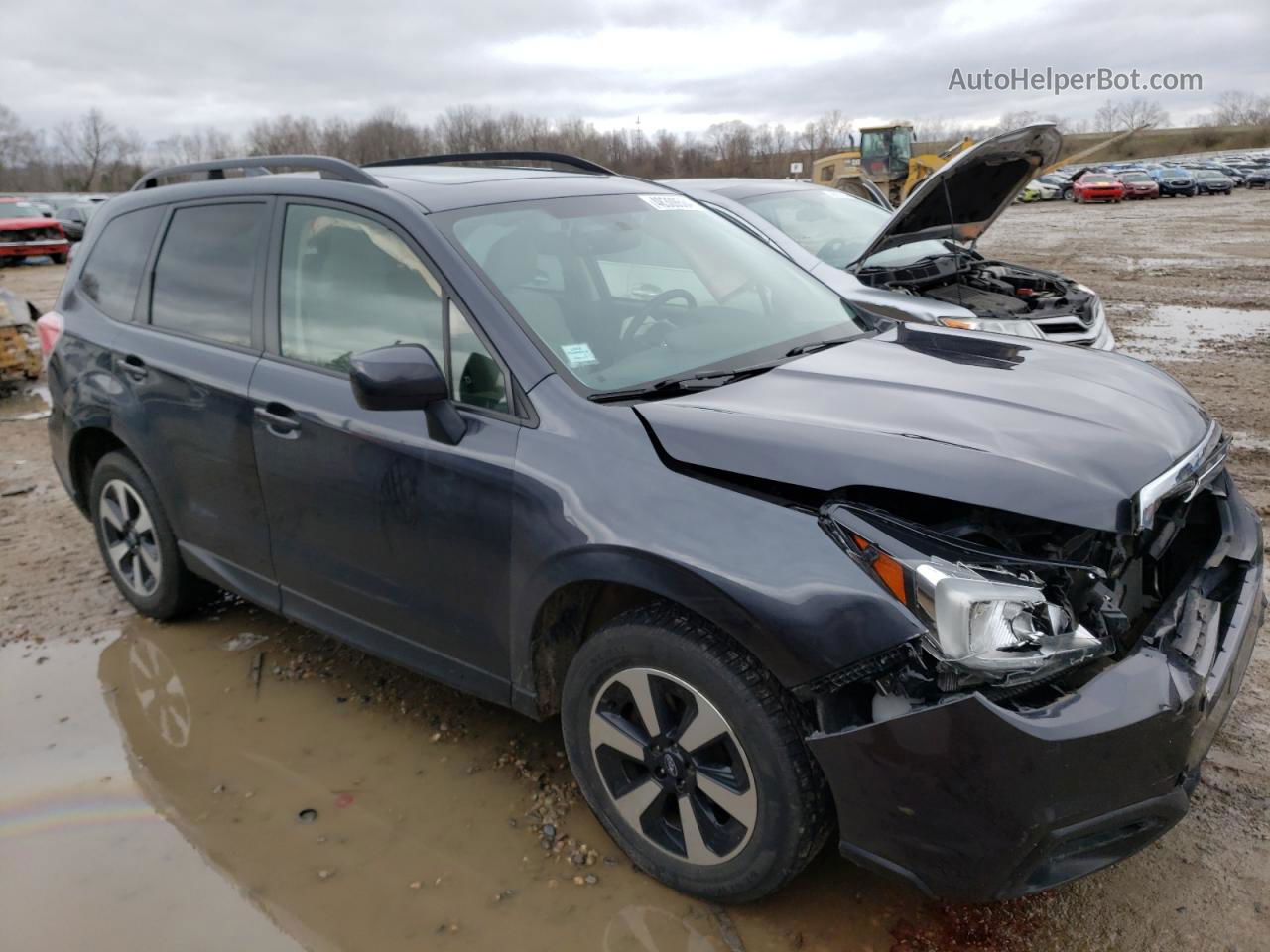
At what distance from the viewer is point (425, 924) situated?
2520 mm

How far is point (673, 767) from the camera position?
2.43 metres

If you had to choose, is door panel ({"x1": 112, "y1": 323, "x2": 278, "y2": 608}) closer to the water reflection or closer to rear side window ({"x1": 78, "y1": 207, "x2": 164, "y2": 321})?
rear side window ({"x1": 78, "y1": 207, "x2": 164, "y2": 321})

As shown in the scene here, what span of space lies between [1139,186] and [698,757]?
4847 cm

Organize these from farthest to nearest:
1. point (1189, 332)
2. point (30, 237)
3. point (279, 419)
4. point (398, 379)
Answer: point (30, 237)
point (1189, 332)
point (279, 419)
point (398, 379)

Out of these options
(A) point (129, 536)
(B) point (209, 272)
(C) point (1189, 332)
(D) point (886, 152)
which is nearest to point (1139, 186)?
(D) point (886, 152)

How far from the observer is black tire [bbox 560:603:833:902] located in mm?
2199

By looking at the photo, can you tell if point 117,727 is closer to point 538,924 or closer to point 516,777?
point 516,777

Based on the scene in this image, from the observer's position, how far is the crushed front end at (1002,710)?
194 cm

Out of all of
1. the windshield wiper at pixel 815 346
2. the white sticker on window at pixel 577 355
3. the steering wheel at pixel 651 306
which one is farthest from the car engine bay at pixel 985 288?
the white sticker on window at pixel 577 355

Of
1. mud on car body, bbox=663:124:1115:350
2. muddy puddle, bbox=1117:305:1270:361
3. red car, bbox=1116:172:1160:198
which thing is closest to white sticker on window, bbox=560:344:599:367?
mud on car body, bbox=663:124:1115:350

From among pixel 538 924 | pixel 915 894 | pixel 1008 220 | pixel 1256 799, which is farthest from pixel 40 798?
pixel 1008 220

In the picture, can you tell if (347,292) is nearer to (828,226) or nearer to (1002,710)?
(1002,710)

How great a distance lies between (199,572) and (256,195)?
149 centimetres

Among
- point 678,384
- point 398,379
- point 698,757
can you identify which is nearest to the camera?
point 698,757
